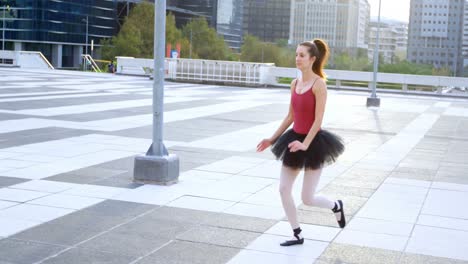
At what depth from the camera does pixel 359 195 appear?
30.1 feet

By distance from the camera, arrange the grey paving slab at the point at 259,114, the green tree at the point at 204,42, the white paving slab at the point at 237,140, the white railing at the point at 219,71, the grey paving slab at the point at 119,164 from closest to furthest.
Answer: the grey paving slab at the point at 119,164
the white paving slab at the point at 237,140
the grey paving slab at the point at 259,114
the white railing at the point at 219,71
the green tree at the point at 204,42

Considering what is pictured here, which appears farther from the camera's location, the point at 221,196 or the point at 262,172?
the point at 262,172

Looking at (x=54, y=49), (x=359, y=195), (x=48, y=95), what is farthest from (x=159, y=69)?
(x=54, y=49)

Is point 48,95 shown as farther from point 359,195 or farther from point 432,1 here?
point 432,1

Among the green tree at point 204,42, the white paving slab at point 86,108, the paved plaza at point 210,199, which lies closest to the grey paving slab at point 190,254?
the paved plaza at point 210,199

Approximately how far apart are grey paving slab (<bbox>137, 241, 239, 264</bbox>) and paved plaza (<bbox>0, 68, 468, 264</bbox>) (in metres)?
0.02

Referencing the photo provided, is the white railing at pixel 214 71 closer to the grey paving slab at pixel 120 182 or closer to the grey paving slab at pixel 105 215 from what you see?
the grey paving slab at pixel 120 182

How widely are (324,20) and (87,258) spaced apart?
173 meters

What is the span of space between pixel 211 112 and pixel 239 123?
113 inches

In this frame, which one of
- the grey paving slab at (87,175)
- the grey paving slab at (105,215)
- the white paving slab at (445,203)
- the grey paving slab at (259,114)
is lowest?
the white paving slab at (445,203)

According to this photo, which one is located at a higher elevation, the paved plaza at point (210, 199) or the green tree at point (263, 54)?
the green tree at point (263, 54)

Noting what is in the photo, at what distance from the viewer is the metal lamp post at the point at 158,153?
9297 millimetres

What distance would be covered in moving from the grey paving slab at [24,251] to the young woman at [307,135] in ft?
6.77

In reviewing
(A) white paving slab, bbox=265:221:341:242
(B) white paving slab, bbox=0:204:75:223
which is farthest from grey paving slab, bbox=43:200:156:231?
(A) white paving slab, bbox=265:221:341:242
